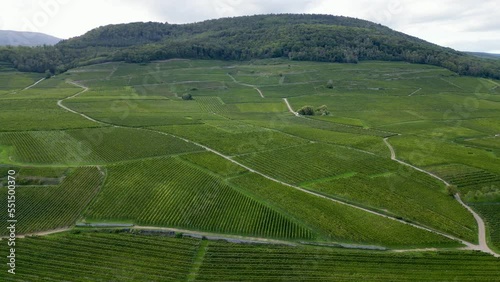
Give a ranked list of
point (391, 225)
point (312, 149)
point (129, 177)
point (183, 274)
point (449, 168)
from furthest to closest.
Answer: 1. point (312, 149)
2. point (449, 168)
3. point (129, 177)
4. point (391, 225)
5. point (183, 274)

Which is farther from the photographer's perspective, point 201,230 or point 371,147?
point 371,147

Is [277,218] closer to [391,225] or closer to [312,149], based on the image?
[391,225]

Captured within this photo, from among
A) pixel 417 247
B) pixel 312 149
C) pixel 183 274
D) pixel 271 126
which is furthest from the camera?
pixel 271 126

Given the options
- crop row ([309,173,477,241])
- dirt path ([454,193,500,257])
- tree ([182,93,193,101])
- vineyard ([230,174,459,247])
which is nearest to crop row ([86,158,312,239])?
vineyard ([230,174,459,247])

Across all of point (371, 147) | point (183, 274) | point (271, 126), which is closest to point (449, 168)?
point (371, 147)

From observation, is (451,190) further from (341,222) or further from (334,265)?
(334,265)

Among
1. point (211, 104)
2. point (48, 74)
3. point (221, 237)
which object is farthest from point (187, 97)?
point (221, 237)
